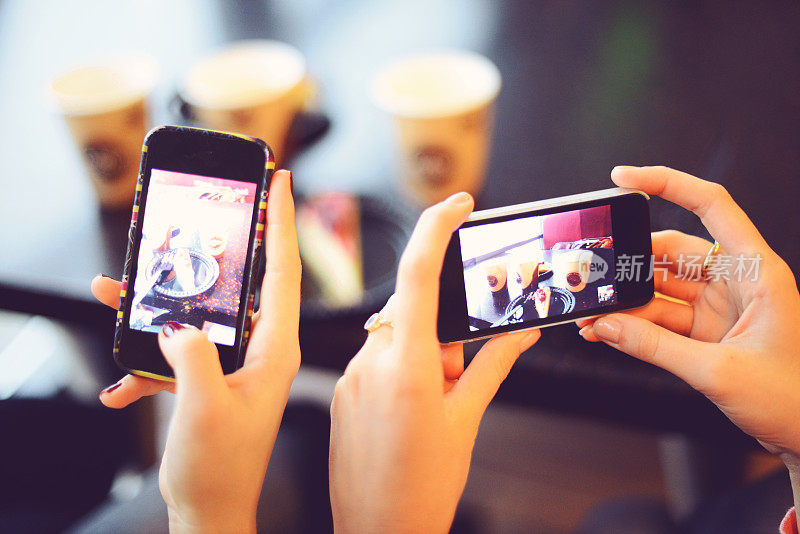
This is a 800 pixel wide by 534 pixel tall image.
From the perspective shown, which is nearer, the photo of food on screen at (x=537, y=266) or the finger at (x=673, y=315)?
the photo of food on screen at (x=537, y=266)

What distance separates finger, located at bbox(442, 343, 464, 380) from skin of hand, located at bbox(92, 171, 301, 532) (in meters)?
0.16

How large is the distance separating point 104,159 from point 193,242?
1.02 feet

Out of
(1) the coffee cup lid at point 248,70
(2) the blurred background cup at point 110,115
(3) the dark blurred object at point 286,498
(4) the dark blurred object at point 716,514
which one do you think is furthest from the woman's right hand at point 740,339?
(2) the blurred background cup at point 110,115

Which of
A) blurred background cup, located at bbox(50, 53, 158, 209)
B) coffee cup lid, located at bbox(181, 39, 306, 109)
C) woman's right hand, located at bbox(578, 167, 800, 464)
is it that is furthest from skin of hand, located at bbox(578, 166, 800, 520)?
blurred background cup, located at bbox(50, 53, 158, 209)

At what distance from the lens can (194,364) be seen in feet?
1.72

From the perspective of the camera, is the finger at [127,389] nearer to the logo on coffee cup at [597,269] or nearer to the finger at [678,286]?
the logo on coffee cup at [597,269]

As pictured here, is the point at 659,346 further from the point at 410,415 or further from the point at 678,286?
the point at 410,415

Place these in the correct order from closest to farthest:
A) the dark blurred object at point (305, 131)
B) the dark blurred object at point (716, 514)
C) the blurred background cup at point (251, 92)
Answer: the dark blurred object at point (716, 514) < the blurred background cup at point (251, 92) < the dark blurred object at point (305, 131)

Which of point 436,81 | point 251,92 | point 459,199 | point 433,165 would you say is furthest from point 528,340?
point 251,92

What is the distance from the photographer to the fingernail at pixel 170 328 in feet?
1.92

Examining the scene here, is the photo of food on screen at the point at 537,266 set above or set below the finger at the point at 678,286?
above

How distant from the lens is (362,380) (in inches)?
22.6

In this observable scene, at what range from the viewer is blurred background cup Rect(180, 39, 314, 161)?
32.9 inches

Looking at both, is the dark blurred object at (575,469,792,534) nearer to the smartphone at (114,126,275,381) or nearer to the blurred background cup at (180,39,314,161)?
the smartphone at (114,126,275,381)
